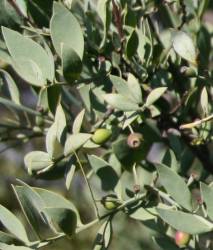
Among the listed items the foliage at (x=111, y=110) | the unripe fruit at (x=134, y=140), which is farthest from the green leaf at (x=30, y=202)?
the unripe fruit at (x=134, y=140)

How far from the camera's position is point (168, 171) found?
616 millimetres

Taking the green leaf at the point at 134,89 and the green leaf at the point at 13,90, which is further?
the green leaf at the point at 13,90

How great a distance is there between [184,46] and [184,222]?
17 centimetres

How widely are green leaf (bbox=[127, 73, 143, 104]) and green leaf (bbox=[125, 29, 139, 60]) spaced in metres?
0.03

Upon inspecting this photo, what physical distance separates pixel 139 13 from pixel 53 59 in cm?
15

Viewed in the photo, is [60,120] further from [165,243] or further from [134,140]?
[165,243]

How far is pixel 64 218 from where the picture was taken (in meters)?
0.60

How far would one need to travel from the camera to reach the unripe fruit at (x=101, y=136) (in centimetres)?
64

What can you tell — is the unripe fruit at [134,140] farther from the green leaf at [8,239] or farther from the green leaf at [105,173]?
the green leaf at [8,239]

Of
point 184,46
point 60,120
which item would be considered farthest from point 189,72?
point 60,120

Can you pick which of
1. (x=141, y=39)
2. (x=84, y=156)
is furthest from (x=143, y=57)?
(x=84, y=156)

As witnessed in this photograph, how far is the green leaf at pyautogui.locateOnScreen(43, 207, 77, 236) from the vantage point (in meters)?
0.59

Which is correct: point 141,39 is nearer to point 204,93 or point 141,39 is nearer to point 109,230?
point 204,93

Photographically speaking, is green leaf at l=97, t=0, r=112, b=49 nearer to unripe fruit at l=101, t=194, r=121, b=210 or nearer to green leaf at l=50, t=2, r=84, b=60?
green leaf at l=50, t=2, r=84, b=60
